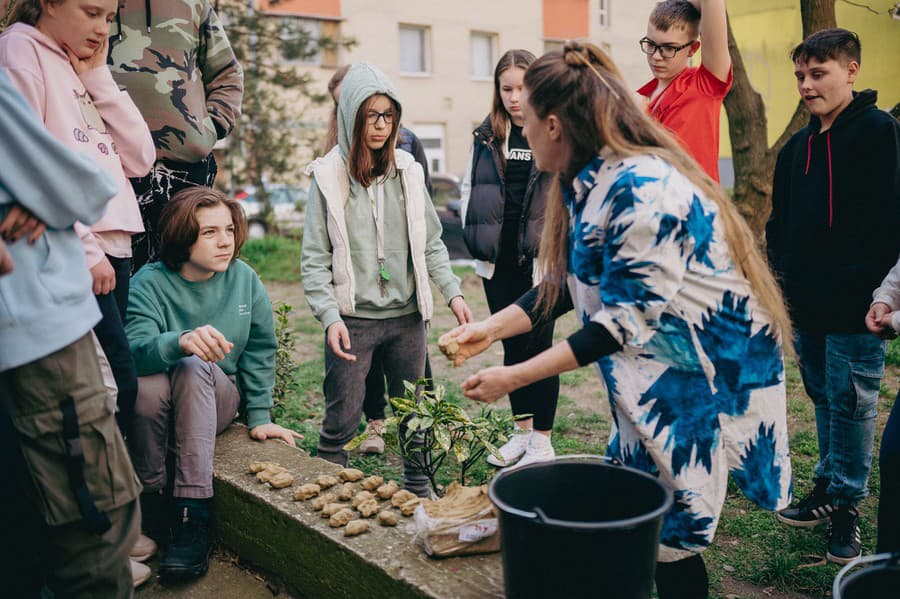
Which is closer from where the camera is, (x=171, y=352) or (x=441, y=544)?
(x=441, y=544)

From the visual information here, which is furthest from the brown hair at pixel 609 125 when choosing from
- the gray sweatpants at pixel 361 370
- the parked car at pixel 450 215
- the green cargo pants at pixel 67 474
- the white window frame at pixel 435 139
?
the white window frame at pixel 435 139

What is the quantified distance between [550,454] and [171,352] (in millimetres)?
2038

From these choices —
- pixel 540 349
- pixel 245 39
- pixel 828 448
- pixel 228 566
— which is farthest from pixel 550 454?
pixel 245 39

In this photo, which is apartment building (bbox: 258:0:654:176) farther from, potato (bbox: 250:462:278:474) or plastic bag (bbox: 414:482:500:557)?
plastic bag (bbox: 414:482:500:557)

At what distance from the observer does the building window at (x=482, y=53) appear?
27.8 metres

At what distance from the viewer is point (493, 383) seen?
6.95ft

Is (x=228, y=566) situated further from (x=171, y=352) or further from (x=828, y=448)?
(x=828, y=448)

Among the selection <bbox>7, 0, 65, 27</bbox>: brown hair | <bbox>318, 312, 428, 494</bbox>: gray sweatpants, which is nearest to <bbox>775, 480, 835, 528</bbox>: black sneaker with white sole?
<bbox>318, 312, 428, 494</bbox>: gray sweatpants

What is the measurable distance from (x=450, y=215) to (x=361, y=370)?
35.0 ft

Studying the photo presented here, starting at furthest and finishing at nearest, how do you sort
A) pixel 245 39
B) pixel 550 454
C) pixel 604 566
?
pixel 245 39 < pixel 550 454 < pixel 604 566

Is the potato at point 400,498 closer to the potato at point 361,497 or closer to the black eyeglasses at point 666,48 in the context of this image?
the potato at point 361,497

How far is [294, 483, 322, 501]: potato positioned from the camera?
2.99m

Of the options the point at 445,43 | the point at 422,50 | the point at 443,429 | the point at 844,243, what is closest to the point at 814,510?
the point at 844,243

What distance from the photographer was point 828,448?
360 centimetres
